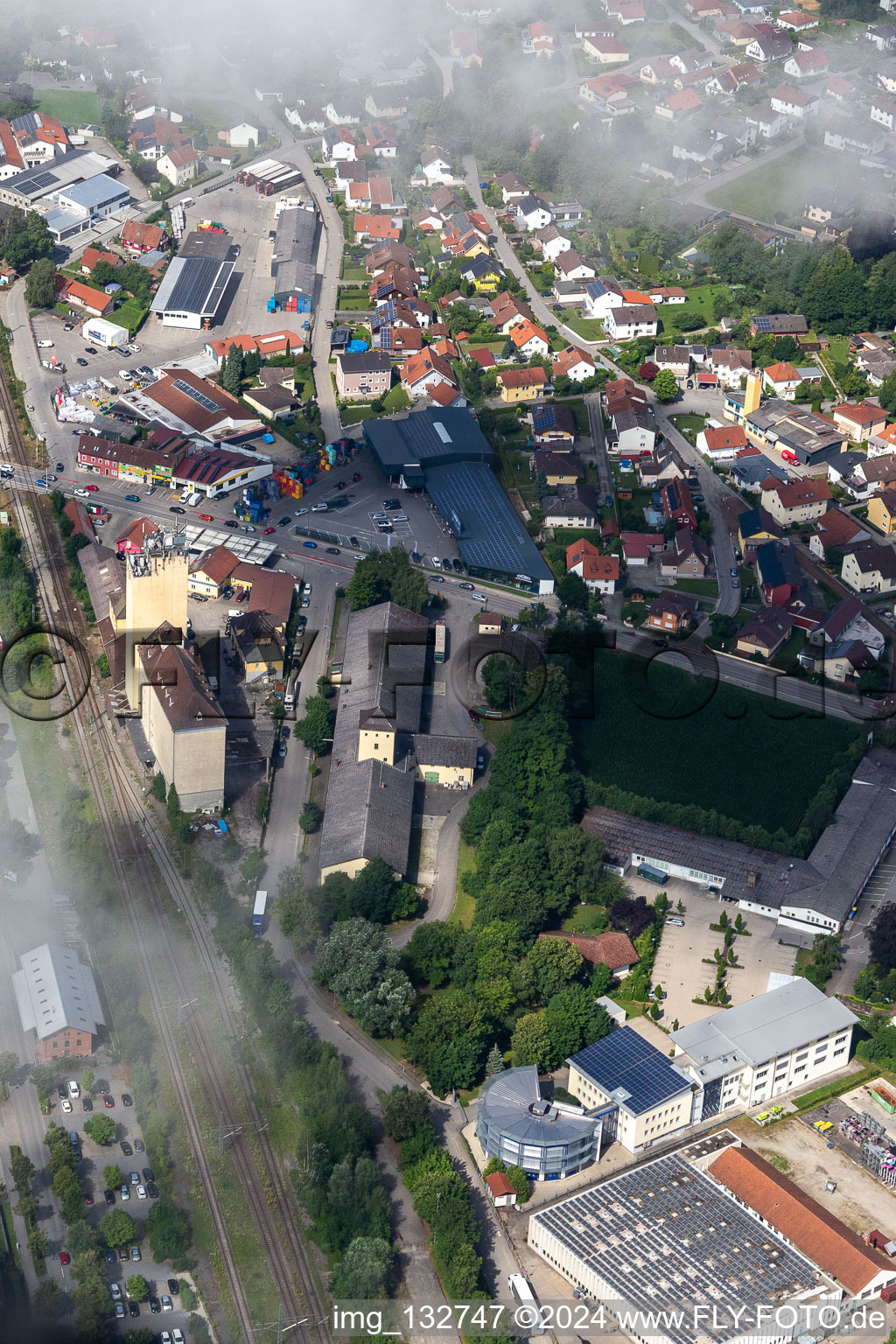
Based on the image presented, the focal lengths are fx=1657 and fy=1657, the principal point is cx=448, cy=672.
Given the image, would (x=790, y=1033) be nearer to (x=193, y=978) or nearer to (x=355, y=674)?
(x=193, y=978)

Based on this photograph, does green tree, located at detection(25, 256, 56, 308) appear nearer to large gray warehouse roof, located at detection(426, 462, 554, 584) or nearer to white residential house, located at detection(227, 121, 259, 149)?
white residential house, located at detection(227, 121, 259, 149)

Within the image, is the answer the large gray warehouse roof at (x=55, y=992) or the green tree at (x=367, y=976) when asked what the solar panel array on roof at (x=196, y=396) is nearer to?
the large gray warehouse roof at (x=55, y=992)

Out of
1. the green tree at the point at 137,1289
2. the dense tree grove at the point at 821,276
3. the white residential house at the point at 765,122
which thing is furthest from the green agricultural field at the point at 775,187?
the green tree at the point at 137,1289

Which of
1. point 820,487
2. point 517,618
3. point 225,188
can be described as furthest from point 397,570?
point 225,188

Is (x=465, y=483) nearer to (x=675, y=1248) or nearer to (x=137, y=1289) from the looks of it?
(x=675, y=1248)

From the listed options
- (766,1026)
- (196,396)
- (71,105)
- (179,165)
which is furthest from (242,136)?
(766,1026)

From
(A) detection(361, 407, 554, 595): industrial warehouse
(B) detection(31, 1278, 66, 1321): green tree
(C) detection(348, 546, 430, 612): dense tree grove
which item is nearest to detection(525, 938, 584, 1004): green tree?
(B) detection(31, 1278, 66, 1321): green tree
